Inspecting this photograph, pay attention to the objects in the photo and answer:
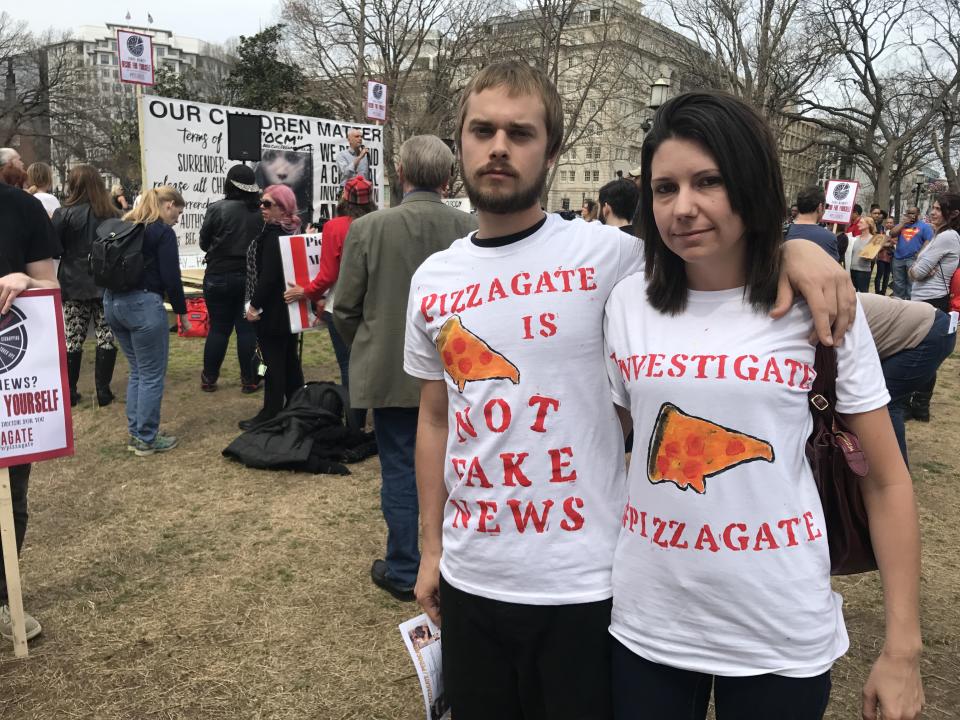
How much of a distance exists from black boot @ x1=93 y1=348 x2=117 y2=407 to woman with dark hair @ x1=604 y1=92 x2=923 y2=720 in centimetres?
627

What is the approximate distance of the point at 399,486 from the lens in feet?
11.4

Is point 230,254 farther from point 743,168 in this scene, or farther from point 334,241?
point 743,168

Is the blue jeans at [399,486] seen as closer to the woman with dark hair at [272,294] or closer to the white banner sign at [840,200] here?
the woman with dark hair at [272,294]

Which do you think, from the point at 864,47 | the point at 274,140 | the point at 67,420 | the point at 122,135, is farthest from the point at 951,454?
the point at 122,135

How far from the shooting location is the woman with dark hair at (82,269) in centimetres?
583

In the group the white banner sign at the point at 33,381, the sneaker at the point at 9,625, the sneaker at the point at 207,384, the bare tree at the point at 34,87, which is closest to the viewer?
the white banner sign at the point at 33,381

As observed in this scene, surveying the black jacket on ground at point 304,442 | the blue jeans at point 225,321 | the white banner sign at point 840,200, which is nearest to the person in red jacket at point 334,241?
the black jacket on ground at point 304,442

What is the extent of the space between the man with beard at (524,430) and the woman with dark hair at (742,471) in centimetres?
17

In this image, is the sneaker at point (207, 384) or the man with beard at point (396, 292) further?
the sneaker at point (207, 384)

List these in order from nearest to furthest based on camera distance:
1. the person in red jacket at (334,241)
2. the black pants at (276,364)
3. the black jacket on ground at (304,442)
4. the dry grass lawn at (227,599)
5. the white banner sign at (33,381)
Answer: the dry grass lawn at (227,599) → the white banner sign at (33,381) → the person in red jacket at (334,241) → the black jacket on ground at (304,442) → the black pants at (276,364)

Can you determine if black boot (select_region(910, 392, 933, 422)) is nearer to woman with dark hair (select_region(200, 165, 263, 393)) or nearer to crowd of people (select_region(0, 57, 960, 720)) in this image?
woman with dark hair (select_region(200, 165, 263, 393))

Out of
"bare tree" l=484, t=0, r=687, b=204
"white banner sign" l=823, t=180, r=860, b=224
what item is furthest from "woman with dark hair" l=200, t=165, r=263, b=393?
"bare tree" l=484, t=0, r=687, b=204

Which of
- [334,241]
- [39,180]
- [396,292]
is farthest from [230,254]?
[396,292]

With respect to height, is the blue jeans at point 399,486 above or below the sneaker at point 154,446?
above
